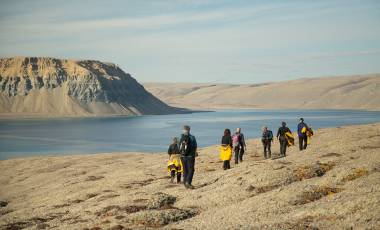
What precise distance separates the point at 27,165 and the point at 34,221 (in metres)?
37.4

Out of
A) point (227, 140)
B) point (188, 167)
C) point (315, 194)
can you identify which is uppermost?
point (227, 140)

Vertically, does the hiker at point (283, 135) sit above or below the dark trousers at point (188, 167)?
above

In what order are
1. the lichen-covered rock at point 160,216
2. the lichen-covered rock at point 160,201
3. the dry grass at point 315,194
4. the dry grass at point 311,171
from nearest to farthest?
1. the lichen-covered rock at point 160,216
2. the dry grass at point 315,194
3. the lichen-covered rock at point 160,201
4. the dry grass at point 311,171

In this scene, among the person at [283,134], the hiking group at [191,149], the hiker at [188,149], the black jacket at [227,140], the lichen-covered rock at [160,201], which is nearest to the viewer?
the lichen-covered rock at [160,201]

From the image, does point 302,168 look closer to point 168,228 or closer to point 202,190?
point 202,190

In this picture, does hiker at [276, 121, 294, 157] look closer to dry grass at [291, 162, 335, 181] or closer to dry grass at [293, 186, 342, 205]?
dry grass at [291, 162, 335, 181]

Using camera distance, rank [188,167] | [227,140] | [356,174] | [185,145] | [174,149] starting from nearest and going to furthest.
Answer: [356,174] < [185,145] < [188,167] < [174,149] < [227,140]

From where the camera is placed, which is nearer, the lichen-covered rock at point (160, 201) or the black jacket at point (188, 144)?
the lichen-covered rock at point (160, 201)

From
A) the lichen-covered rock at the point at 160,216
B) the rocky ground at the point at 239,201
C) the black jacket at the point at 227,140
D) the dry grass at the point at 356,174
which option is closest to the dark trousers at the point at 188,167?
the rocky ground at the point at 239,201

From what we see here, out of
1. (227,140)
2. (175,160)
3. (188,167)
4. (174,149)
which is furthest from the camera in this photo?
(227,140)

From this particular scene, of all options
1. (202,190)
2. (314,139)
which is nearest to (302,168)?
(202,190)

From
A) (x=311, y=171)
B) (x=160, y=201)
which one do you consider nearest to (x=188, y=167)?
(x=160, y=201)

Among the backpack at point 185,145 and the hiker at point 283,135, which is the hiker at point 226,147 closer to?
the backpack at point 185,145

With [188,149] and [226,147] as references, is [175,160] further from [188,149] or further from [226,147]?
[188,149]
